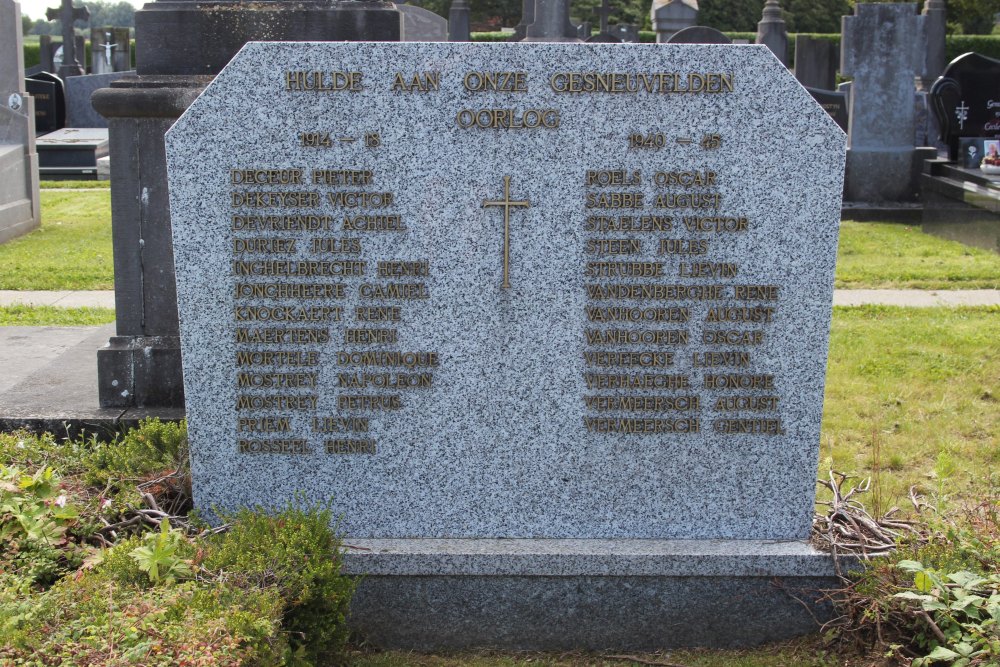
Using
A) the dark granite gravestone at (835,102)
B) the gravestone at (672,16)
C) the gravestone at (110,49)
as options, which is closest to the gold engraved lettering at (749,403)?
the dark granite gravestone at (835,102)

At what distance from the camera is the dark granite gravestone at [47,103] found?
2084cm

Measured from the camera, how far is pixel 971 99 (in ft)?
45.4

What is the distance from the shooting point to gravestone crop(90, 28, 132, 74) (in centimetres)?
2869

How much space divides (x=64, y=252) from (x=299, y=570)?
920 cm

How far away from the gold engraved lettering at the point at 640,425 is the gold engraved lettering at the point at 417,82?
4.42 feet

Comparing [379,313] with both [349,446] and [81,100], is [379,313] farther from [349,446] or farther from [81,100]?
[81,100]

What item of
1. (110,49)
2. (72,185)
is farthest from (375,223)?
(110,49)

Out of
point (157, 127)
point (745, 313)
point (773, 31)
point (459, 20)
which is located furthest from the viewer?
point (459, 20)

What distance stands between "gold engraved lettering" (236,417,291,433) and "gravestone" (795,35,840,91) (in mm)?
16550

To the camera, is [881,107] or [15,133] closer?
[15,133]

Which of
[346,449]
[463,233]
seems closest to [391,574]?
[346,449]

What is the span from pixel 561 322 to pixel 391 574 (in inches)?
44.2

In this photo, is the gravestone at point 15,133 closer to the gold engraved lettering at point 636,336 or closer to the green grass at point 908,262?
the green grass at point 908,262

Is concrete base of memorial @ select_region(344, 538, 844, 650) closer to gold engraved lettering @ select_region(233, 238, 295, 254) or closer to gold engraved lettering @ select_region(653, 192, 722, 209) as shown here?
gold engraved lettering @ select_region(233, 238, 295, 254)
